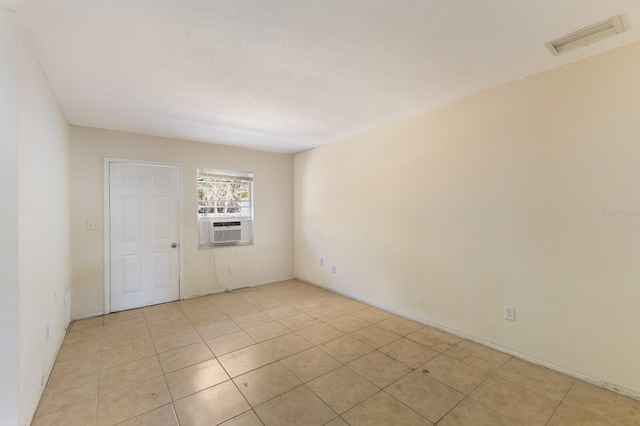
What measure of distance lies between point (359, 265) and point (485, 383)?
84.0 inches

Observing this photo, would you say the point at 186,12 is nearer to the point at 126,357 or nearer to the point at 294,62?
the point at 294,62

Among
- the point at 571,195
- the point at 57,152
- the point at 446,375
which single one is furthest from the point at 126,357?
the point at 571,195

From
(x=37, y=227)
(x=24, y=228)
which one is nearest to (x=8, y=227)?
(x=24, y=228)

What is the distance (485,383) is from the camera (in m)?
2.11

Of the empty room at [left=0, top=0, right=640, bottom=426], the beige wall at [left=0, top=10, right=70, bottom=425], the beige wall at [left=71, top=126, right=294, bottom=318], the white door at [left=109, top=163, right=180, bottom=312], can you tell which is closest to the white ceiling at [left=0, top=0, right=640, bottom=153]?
the empty room at [left=0, top=0, right=640, bottom=426]

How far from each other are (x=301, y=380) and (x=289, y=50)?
2.50 meters

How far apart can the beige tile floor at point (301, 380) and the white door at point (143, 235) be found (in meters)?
0.61

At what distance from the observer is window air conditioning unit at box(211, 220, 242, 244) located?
444cm

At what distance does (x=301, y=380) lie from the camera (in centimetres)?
216

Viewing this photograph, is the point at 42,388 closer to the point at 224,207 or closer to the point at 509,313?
the point at 224,207

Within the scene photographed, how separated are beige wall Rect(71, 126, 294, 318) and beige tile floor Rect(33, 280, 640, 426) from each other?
2.88 feet

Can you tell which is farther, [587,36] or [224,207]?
[224,207]

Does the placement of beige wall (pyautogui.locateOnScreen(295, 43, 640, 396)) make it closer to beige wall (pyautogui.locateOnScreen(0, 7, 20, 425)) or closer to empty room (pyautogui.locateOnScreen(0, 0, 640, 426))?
empty room (pyautogui.locateOnScreen(0, 0, 640, 426))

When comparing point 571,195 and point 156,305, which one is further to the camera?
point 156,305
